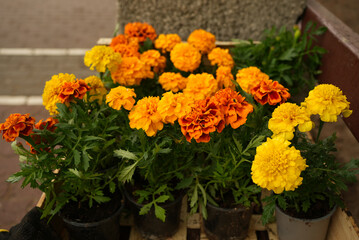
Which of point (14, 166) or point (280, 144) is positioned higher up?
point (280, 144)

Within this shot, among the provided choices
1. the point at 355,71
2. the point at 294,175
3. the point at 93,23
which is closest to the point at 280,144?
the point at 294,175

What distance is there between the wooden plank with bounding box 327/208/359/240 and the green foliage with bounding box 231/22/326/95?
78 cm

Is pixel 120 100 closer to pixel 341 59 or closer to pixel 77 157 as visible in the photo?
pixel 77 157

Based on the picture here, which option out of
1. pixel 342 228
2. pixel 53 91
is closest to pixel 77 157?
pixel 53 91

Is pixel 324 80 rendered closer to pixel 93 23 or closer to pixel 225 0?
pixel 225 0

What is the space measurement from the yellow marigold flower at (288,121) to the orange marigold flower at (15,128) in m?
0.82

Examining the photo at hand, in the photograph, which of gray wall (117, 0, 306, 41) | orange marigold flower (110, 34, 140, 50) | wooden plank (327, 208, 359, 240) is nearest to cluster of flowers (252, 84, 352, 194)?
wooden plank (327, 208, 359, 240)

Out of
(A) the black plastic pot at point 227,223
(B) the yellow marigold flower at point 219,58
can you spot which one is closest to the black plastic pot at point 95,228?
(A) the black plastic pot at point 227,223

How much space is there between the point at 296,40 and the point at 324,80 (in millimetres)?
306

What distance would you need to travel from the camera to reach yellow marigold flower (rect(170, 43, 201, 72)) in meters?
1.66

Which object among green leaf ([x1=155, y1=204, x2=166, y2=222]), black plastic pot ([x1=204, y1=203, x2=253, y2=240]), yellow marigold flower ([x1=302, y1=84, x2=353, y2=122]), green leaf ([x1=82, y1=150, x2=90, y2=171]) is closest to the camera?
yellow marigold flower ([x1=302, y1=84, x2=353, y2=122])

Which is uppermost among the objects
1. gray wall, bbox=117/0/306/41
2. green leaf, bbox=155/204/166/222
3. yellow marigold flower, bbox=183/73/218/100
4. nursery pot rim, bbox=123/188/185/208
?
yellow marigold flower, bbox=183/73/218/100

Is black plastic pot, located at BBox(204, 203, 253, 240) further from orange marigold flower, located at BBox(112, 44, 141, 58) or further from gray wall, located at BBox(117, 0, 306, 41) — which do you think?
gray wall, located at BBox(117, 0, 306, 41)

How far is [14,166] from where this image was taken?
2475 millimetres
